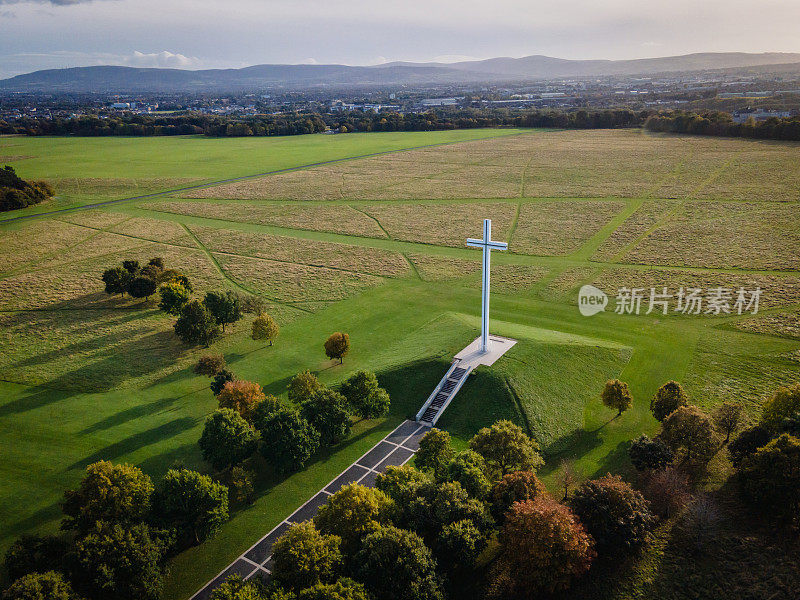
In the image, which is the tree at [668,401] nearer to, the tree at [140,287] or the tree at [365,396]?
the tree at [365,396]

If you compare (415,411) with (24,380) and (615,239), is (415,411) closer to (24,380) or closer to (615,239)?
(24,380)

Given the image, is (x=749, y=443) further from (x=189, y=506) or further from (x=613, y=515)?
(x=189, y=506)

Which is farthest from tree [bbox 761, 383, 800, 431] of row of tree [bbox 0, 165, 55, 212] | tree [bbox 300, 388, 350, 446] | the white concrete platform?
row of tree [bbox 0, 165, 55, 212]

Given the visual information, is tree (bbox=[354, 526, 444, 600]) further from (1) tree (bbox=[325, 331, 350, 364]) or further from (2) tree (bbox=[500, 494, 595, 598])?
(1) tree (bbox=[325, 331, 350, 364])

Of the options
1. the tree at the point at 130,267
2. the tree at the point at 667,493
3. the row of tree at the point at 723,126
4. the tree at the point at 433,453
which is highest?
the row of tree at the point at 723,126

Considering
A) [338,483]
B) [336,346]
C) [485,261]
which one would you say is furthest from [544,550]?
[336,346]

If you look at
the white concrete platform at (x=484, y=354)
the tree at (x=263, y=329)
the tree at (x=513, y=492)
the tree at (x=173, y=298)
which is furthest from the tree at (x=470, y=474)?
the tree at (x=173, y=298)
